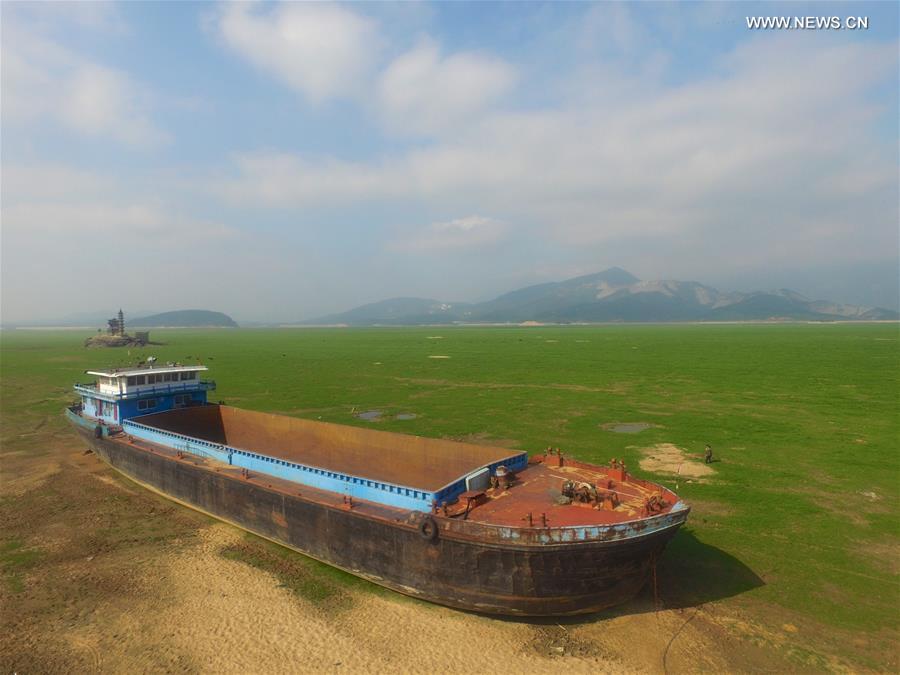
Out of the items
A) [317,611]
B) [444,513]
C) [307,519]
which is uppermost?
[444,513]

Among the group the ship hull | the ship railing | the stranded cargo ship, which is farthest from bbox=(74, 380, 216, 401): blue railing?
the ship hull

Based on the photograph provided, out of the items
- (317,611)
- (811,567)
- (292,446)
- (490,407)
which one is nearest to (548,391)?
(490,407)

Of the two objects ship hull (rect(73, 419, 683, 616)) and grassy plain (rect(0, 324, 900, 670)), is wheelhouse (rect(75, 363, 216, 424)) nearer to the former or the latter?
grassy plain (rect(0, 324, 900, 670))

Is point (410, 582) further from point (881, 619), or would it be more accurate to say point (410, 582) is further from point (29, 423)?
point (29, 423)

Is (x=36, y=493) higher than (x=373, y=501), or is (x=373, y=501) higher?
(x=373, y=501)

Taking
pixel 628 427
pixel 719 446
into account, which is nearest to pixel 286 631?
pixel 719 446

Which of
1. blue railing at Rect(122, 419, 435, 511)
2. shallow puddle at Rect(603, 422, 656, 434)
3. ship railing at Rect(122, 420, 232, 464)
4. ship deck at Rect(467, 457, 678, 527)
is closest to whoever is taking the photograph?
ship deck at Rect(467, 457, 678, 527)
